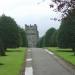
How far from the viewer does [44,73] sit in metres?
23.9

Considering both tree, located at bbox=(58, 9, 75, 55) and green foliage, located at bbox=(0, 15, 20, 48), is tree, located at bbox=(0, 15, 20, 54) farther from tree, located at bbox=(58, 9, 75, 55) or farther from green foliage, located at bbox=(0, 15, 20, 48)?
tree, located at bbox=(58, 9, 75, 55)

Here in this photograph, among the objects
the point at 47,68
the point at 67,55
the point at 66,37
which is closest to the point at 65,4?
the point at 47,68

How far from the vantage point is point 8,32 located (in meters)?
62.8

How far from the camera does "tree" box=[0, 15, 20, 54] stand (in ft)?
205

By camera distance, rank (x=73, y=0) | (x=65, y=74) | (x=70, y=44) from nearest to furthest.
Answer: (x=73, y=0)
(x=65, y=74)
(x=70, y=44)

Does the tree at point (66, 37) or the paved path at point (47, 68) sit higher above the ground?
the tree at point (66, 37)

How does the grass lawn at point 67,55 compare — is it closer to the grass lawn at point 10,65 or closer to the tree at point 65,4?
the grass lawn at point 10,65

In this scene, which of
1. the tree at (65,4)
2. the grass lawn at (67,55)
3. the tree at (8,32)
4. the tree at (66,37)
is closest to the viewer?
the tree at (65,4)

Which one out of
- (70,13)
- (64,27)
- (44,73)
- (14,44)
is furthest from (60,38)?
(70,13)

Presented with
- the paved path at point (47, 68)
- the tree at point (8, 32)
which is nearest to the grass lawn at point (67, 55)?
the paved path at point (47, 68)

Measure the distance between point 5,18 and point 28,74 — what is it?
40.7m

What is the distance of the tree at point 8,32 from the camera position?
62.6m

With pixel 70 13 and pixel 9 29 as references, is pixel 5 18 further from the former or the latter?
pixel 70 13

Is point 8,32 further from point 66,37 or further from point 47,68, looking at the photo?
point 47,68
